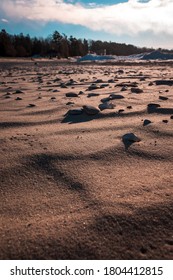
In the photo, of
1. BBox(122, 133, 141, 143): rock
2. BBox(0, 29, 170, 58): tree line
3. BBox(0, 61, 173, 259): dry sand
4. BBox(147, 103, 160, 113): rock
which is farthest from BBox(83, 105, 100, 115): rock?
BBox(0, 29, 170, 58): tree line

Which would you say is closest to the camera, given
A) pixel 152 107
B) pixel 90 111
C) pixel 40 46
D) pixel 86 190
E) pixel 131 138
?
pixel 86 190

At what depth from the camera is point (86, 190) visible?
141cm

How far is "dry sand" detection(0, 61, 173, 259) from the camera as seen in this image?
108 centimetres

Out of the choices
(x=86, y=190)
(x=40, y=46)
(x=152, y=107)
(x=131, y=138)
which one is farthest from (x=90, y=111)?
(x=40, y=46)

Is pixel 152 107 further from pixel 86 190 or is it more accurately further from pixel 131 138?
pixel 86 190

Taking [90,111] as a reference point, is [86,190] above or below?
below

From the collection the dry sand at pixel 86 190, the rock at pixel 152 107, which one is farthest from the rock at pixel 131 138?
the rock at pixel 152 107

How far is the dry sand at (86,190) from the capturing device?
108cm

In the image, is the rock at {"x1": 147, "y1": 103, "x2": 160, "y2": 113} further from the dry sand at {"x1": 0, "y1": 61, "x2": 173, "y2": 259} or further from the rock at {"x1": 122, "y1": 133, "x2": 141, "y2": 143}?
the rock at {"x1": 122, "y1": 133, "x2": 141, "y2": 143}

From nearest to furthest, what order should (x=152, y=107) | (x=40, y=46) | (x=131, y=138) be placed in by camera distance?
(x=131, y=138) → (x=152, y=107) → (x=40, y=46)

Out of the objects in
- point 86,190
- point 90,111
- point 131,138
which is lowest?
point 86,190

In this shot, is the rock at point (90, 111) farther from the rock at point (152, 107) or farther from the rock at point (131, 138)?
the rock at point (131, 138)

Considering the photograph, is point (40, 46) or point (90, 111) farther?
point (40, 46)
